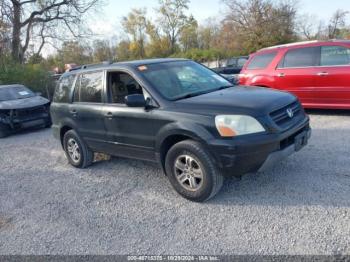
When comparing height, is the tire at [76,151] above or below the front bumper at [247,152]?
below

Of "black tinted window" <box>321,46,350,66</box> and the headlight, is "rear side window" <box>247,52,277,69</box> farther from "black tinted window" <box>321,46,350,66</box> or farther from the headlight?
the headlight

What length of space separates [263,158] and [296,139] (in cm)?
65

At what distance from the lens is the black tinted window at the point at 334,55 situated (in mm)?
6707

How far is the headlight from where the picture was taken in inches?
135

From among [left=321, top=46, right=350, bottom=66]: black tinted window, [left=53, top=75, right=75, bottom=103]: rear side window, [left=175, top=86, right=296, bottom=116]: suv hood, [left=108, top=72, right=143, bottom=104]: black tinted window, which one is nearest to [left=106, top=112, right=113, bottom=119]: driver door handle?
[left=108, top=72, right=143, bottom=104]: black tinted window

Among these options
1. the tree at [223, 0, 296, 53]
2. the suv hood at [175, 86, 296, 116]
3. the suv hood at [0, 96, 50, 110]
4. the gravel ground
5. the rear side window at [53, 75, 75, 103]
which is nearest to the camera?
the gravel ground

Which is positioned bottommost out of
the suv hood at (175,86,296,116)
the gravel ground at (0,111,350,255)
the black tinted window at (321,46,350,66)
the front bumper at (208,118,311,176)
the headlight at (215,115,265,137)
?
the gravel ground at (0,111,350,255)

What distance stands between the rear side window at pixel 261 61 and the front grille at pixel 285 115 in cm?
409

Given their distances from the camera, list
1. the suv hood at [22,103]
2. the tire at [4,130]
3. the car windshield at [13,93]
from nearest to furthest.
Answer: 1. the tire at [4,130]
2. the suv hood at [22,103]
3. the car windshield at [13,93]

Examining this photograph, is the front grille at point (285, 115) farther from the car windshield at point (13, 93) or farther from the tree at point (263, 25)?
the tree at point (263, 25)

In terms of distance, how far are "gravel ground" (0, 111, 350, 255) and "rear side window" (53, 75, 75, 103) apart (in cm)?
134

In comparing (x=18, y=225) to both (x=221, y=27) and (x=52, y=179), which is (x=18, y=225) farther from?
(x=221, y=27)

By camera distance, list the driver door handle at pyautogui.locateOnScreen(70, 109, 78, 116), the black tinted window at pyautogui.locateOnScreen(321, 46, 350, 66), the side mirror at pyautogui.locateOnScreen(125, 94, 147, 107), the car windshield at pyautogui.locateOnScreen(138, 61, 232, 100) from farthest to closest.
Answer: the black tinted window at pyautogui.locateOnScreen(321, 46, 350, 66) < the driver door handle at pyautogui.locateOnScreen(70, 109, 78, 116) < the car windshield at pyautogui.locateOnScreen(138, 61, 232, 100) < the side mirror at pyautogui.locateOnScreen(125, 94, 147, 107)

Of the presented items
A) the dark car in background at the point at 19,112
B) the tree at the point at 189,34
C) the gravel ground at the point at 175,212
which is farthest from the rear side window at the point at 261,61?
the tree at the point at 189,34
